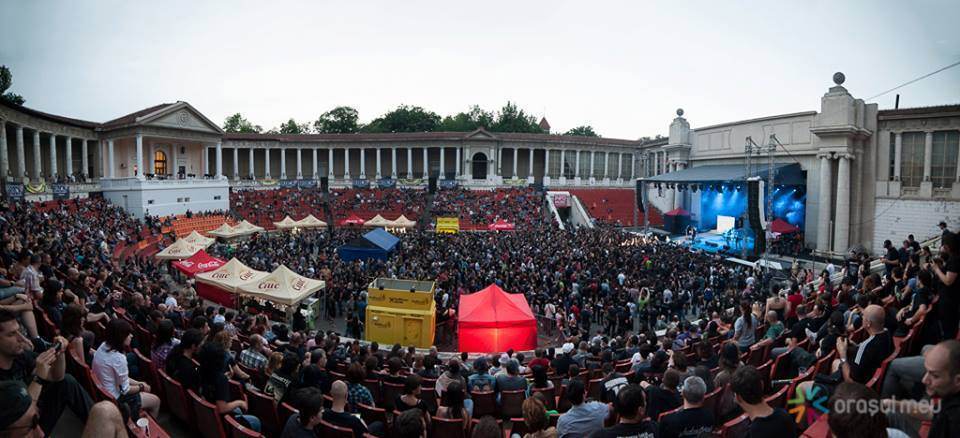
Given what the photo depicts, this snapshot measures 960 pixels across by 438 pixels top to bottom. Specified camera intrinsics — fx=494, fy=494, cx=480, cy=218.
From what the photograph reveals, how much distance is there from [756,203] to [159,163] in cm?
4564

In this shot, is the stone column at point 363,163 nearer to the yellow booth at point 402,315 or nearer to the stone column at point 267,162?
the stone column at point 267,162

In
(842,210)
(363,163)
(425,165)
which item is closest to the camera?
(842,210)

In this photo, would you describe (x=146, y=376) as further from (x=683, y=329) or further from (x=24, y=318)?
(x=683, y=329)

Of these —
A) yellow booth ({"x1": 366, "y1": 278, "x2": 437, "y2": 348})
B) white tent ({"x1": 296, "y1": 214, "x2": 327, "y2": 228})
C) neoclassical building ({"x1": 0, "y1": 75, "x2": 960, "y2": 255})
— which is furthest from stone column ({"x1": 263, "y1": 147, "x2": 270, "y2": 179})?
yellow booth ({"x1": 366, "y1": 278, "x2": 437, "y2": 348})

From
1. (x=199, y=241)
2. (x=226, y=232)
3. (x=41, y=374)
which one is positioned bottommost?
(x=226, y=232)

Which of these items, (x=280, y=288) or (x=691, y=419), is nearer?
(x=691, y=419)

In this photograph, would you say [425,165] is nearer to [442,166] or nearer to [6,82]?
[442,166]

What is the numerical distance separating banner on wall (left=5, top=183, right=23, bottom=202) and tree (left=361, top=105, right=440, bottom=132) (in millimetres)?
56189

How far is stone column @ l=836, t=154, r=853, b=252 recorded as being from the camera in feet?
89.3

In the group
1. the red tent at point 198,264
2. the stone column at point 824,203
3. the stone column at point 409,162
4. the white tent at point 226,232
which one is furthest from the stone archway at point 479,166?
the red tent at point 198,264

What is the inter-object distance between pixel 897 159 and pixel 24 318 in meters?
34.7

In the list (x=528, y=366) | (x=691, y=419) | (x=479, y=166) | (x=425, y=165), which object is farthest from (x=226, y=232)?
(x=479, y=166)

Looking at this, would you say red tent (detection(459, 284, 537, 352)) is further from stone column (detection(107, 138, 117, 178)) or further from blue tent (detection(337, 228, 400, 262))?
stone column (detection(107, 138, 117, 178))

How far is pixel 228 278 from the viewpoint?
51.1 feet
